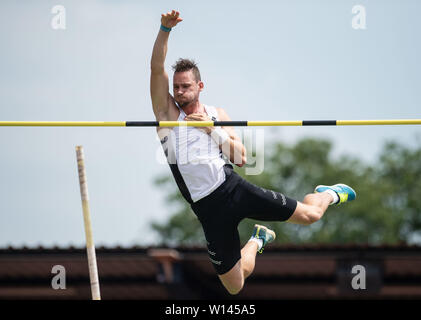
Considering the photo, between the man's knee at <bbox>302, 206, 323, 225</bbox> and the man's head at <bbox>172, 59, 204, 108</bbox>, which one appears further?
the man's knee at <bbox>302, 206, 323, 225</bbox>

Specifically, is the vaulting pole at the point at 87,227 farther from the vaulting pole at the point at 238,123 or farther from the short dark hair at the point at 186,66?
the short dark hair at the point at 186,66

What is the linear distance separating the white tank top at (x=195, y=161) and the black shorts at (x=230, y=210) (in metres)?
0.08

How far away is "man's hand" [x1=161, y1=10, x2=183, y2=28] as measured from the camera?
6.40 m

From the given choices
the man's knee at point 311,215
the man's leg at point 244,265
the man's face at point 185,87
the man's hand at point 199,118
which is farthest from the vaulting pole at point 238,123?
the man's leg at point 244,265

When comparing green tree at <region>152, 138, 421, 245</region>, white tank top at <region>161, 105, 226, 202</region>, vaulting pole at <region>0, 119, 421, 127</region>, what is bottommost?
green tree at <region>152, 138, 421, 245</region>

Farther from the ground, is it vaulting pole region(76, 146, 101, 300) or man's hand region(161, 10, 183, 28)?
man's hand region(161, 10, 183, 28)

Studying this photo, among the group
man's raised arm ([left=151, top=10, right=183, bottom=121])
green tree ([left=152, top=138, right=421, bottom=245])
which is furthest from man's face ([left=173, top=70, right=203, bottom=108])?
green tree ([left=152, top=138, right=421, bottom=245])

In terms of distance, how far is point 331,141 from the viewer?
3947 cm

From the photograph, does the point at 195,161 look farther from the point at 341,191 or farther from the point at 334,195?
the point at 341,191

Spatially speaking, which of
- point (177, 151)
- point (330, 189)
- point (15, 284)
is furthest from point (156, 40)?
point (15, 284)

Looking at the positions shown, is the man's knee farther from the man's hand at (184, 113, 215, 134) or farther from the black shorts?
the man's hand at (184, 113, 215, 134)
